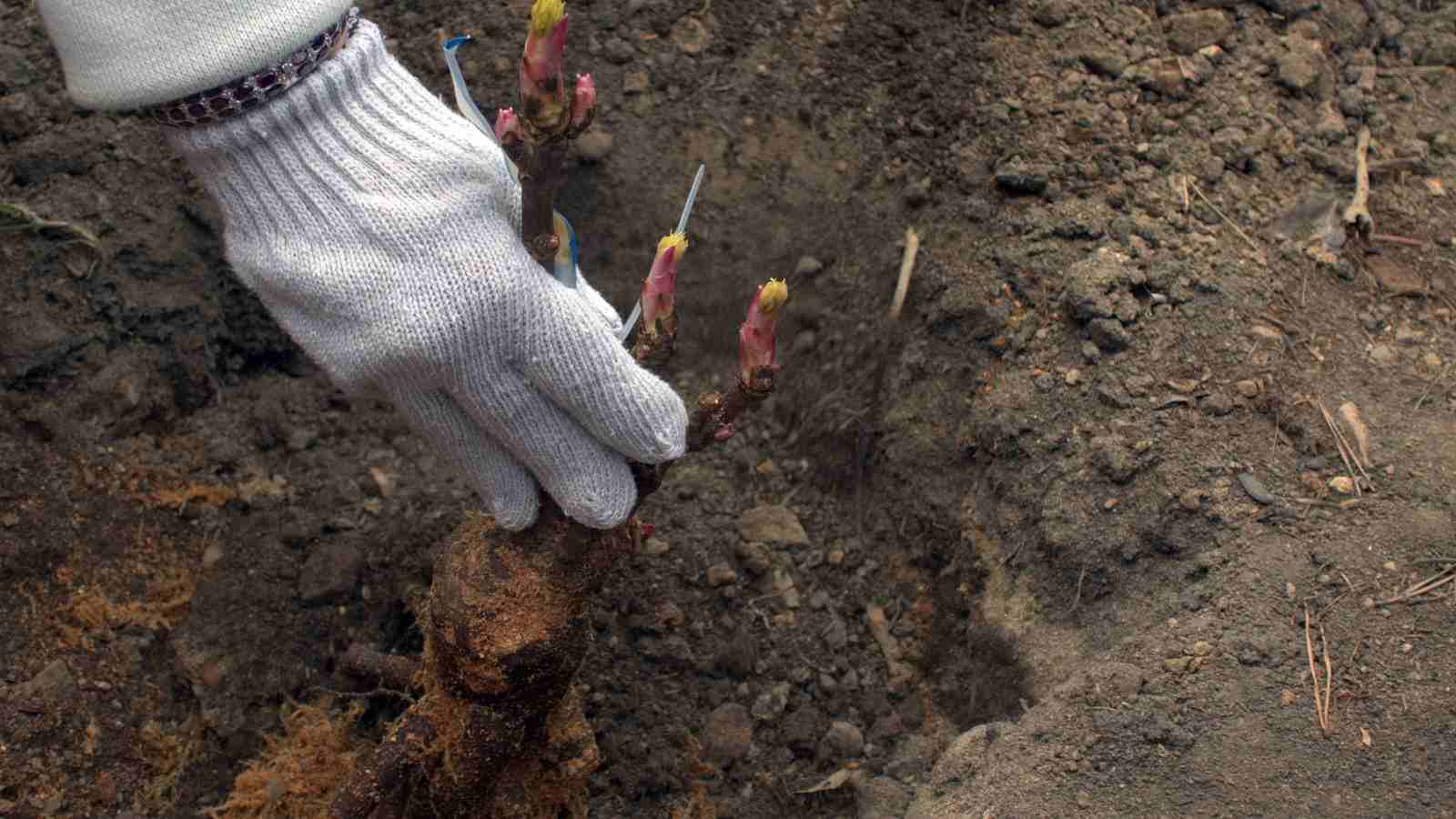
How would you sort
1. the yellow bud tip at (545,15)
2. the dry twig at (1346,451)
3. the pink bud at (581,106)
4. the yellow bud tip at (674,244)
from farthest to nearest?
1. the dry twig at (1346,451)
2. the yellow bud tip at (674,244)
3. the pink bud at (581,106)
4. the yellow bud tip at (545,15)

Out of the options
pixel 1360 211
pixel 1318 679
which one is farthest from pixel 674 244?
pixel 1360 211

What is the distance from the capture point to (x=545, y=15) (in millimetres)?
1406

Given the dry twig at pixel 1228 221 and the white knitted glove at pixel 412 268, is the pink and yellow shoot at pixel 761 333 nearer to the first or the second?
the white knitted glove at pixel 412 268

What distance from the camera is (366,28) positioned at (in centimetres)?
184

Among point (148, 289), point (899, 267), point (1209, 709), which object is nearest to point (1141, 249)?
point (899, 267)

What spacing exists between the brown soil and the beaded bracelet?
1.03m

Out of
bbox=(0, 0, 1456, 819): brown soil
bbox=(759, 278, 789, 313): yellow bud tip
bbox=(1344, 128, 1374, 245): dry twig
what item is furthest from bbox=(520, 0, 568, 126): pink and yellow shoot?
bbox=(1344, 128, 1374, 245): dry twig

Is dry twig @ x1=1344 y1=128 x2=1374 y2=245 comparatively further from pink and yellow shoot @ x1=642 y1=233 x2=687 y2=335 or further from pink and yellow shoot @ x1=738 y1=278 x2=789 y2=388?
pink and yellow shoot @ x1=642 y1=233 x2=687 y2=335

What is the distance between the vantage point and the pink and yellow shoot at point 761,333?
167 cm

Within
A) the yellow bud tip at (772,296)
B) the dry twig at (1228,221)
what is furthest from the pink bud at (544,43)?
the dry twig at (1228,221)

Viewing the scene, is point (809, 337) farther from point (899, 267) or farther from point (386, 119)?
point (386, 119)

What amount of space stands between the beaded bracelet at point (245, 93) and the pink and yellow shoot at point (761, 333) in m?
0.73

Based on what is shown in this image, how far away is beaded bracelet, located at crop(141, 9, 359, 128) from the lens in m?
1.68

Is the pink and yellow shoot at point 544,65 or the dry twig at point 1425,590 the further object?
the dry twig at point 1425,590
